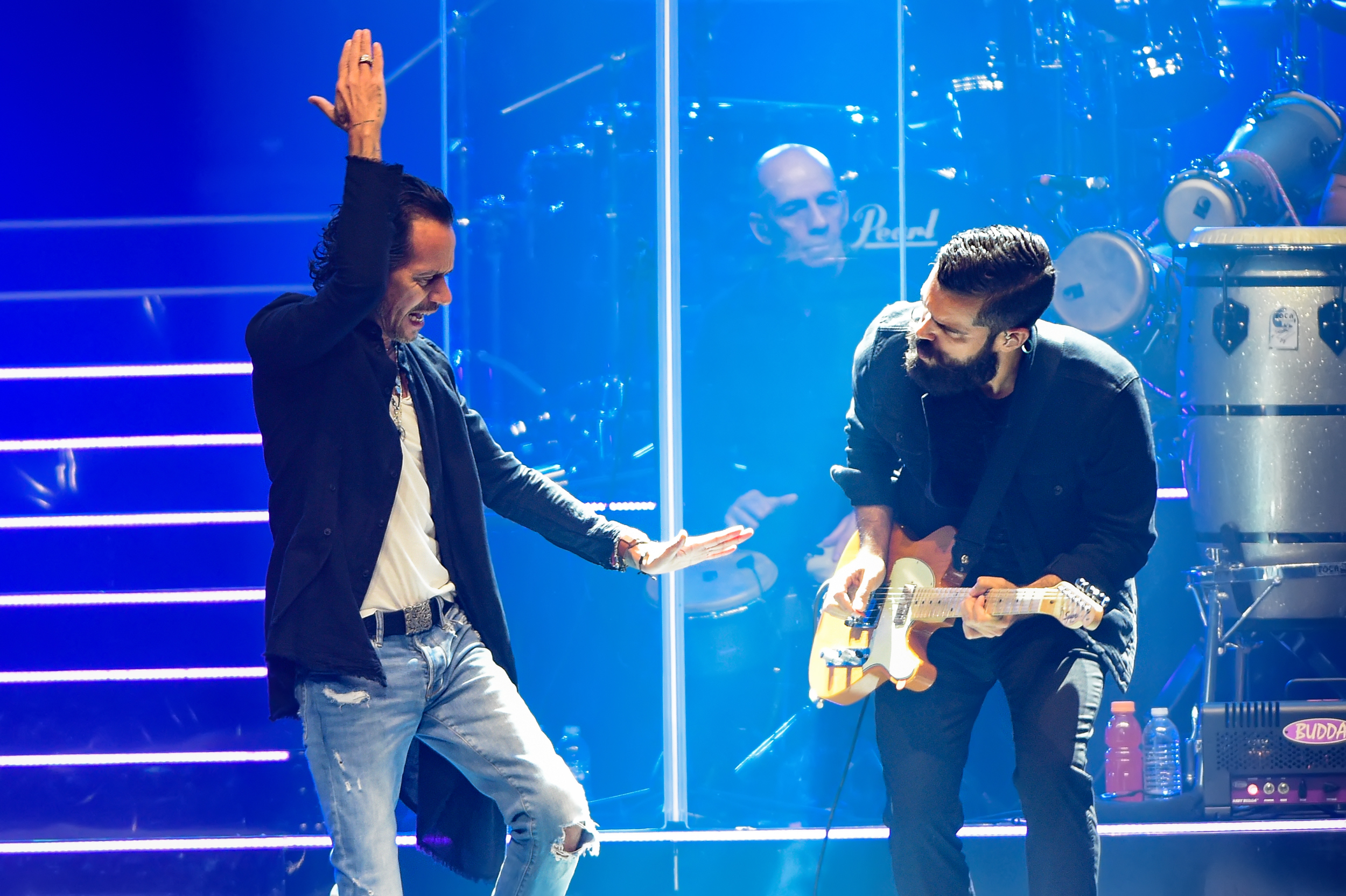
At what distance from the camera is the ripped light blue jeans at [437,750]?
229 cm

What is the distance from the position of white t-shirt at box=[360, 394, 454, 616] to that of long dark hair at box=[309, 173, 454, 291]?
0.33 meters

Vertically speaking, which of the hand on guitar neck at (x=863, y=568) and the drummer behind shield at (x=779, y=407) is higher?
the drummer behind shield at (x=779, y=407)

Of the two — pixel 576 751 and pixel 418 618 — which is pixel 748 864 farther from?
pixel 418 618

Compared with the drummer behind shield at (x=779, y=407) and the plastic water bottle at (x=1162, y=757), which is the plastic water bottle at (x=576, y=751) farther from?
the plastic water bottle at (x=1162, y=757)

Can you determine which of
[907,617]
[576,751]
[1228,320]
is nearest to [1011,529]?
[907,617]

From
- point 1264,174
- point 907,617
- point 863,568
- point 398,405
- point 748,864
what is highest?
point 1264,174

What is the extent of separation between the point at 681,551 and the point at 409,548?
2.11 ft

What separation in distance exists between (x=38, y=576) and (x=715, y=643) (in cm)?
238

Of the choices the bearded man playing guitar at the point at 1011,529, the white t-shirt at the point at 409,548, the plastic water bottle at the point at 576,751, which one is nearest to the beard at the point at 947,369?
the bearded man playing guitar at the point at 1011,529

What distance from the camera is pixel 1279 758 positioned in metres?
3.51

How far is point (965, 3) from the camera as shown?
3.97 m

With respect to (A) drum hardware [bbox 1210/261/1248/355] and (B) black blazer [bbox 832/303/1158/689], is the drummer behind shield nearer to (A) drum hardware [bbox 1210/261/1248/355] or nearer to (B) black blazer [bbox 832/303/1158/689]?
(B) black blazer [bbox 832/303/1158/689]

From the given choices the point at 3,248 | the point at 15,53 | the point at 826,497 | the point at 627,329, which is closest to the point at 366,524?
the point at 627,329

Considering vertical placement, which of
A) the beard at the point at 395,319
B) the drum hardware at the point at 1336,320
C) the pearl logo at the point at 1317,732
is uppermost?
the drum hardware at the point at 1336,320
